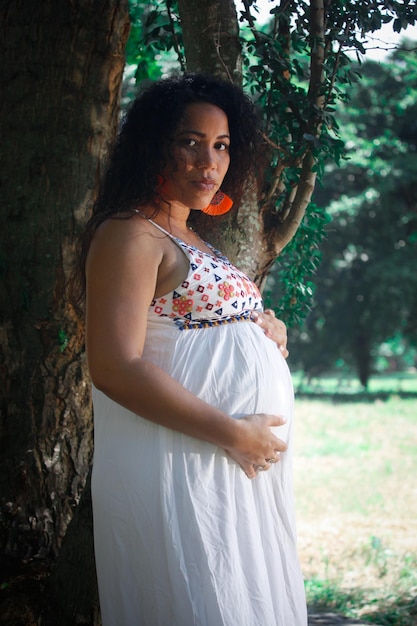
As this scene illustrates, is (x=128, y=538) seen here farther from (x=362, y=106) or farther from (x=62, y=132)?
(x=362, y=106)

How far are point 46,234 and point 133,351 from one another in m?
1.48

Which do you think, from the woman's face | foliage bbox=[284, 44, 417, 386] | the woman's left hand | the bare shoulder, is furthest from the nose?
foliage bbox=[284, 44, 417, 386]

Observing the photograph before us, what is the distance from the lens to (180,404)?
5.69ft

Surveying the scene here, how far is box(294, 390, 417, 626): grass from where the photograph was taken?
173 inches

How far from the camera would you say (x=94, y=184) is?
125 inches

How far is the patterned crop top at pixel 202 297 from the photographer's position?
72.8 inches

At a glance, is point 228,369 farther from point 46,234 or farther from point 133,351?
point 46,234

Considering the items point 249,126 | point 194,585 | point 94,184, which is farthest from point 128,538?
point 94,184

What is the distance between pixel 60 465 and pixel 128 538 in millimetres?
1294

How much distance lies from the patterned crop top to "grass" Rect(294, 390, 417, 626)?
8.69 ft

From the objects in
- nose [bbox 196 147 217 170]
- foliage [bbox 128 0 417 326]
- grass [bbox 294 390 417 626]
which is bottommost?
grass [bbox 294 390 417 626]

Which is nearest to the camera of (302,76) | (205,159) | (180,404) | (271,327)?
(180,404)

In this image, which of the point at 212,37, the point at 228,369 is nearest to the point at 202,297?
the point at 228,369

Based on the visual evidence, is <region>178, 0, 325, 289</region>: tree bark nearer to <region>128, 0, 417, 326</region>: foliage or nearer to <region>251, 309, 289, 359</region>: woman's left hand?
<region>128, 0, 417, 326</region>: foliage
